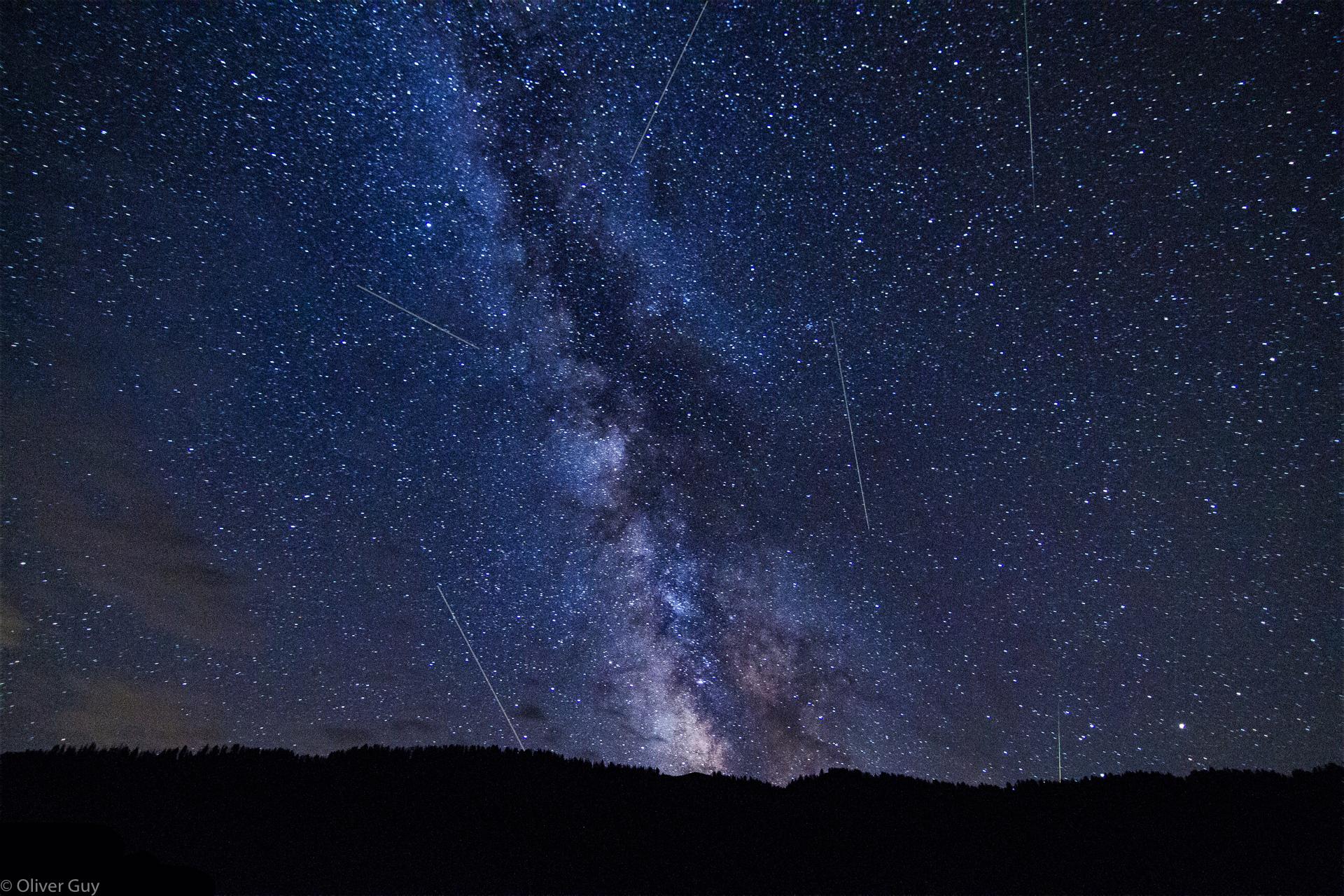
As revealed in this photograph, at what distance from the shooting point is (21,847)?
4.41 meters

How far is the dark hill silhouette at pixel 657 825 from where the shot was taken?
7.91 meters

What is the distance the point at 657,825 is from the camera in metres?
9.79

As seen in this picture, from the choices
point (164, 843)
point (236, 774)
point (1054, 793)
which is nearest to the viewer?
point (164, 843)

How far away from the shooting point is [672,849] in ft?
29.9

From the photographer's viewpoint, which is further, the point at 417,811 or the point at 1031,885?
the point at 417,811

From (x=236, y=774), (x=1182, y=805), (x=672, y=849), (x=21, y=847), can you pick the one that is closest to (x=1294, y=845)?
(x=1182, y=805)

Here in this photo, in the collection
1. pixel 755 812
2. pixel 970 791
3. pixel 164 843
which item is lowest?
pixel 164 843

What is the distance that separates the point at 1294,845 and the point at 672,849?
870 centimetres

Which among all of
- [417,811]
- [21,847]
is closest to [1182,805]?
[417,811]

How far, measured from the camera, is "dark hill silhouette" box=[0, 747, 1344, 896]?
7914 mm

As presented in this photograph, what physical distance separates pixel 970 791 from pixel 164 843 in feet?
43.6

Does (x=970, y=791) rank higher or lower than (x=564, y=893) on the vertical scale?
higher

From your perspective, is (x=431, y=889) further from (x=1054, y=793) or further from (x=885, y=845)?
(x=1054, y=793)

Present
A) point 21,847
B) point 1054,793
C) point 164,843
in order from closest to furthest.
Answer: point 21,847 → point 164,843 → point 1054,793
